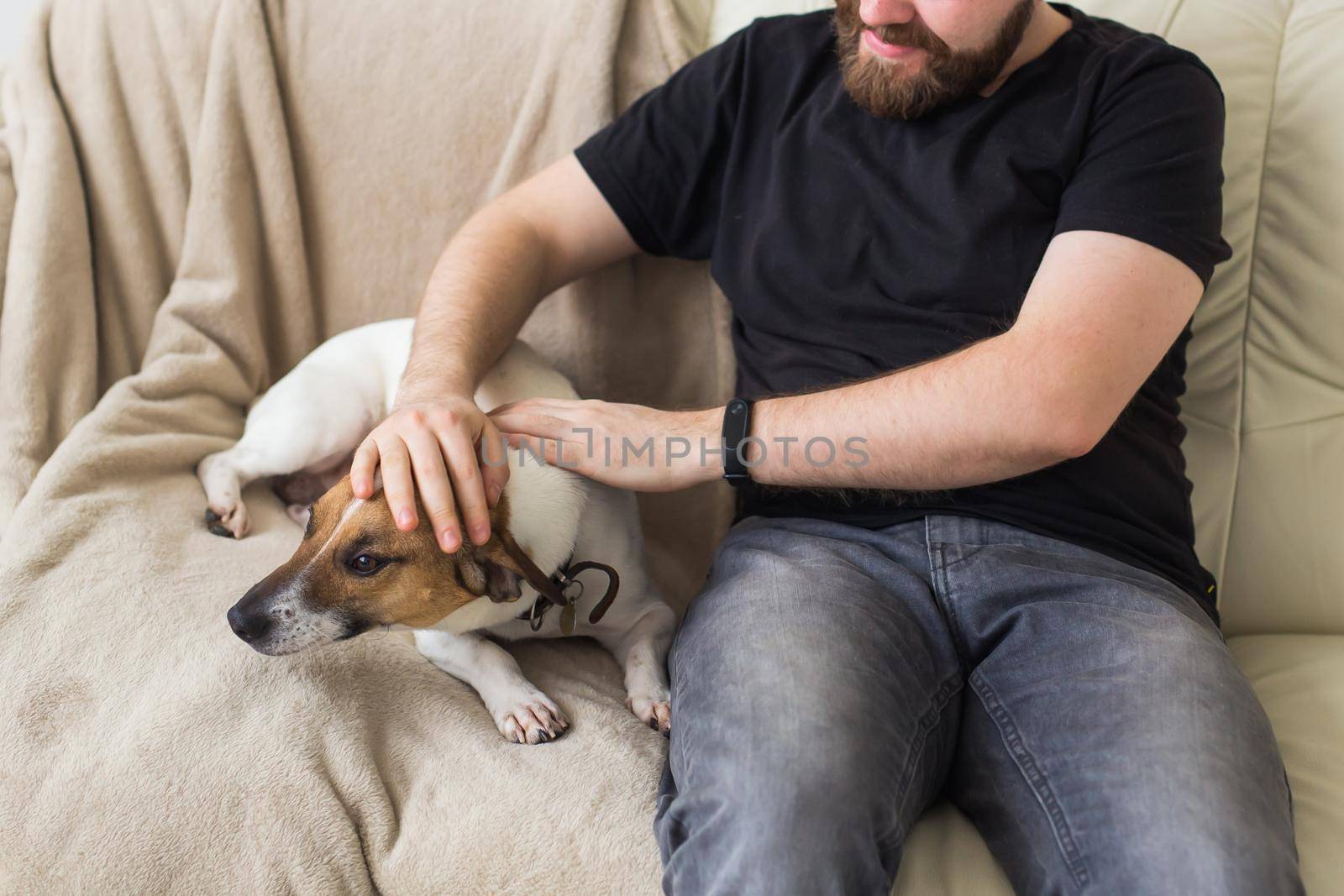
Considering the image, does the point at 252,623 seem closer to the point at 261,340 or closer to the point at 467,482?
the point at 467,482

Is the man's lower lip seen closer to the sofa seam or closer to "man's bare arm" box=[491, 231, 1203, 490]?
"man's bare arm" box=[491, 231, 1203, 490]

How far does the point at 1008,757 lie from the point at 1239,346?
94 centimetres

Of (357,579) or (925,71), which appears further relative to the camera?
(925,71)

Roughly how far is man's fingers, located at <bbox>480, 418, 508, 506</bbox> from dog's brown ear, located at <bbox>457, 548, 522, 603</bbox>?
77 mm

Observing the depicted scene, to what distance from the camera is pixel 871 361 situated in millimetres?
1528

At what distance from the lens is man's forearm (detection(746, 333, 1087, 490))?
4.18 feet

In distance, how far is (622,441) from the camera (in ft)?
4.86

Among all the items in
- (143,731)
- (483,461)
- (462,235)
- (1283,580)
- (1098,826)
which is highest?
(462,235)

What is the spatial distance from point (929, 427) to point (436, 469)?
650 millimetres

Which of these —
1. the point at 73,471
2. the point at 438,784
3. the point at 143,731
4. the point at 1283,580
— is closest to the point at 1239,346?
the point at 1283,580

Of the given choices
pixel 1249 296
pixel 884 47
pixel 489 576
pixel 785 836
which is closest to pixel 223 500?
pixel 489 576

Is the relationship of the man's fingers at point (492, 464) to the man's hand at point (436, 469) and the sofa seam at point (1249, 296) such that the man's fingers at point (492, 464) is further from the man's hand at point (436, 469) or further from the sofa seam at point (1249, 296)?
the sofa seam at point (1249, 296)

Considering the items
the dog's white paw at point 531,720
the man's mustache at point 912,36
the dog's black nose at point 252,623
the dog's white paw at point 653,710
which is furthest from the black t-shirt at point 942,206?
the dog's black nose at point 252,623

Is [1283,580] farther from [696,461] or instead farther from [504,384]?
[504,384]
